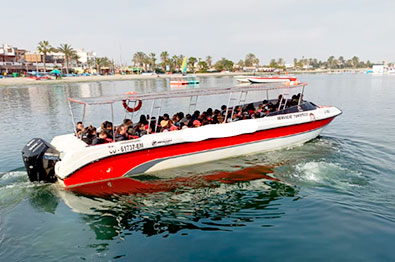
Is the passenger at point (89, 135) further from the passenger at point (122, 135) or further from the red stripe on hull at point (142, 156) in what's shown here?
the red stripe on hull at point (142, 156)

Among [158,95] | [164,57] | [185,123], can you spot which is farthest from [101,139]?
[164,57]

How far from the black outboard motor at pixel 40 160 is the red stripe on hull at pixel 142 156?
61 cm

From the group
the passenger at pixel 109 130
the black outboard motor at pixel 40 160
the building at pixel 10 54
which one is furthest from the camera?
the building at pixel 10 54

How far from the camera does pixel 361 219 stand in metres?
6.28

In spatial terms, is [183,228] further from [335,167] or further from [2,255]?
[335,167]

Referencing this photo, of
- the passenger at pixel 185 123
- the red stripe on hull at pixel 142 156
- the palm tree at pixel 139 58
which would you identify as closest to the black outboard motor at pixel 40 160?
the red stripe on hull at pixel 142 156

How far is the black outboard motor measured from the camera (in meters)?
7.79

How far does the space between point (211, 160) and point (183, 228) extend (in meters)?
3.97

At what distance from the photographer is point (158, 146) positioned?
8.77 meters

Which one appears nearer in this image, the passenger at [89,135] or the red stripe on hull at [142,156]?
the red stripe on hull at [142,156]

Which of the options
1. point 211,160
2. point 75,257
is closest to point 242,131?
point 211,160

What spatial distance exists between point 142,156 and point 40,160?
2679 millimetres

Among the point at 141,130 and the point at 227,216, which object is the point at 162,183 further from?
the point at 227,216

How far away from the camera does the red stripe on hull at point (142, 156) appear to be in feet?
26.5
